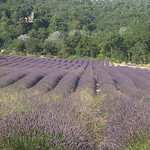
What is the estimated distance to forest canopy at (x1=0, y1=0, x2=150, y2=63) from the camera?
3519cm

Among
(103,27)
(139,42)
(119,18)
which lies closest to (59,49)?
(139,42)

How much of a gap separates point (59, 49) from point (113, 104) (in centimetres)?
4160

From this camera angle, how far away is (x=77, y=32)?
1978 inches

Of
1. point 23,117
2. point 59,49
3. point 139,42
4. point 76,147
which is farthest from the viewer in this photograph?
point 59,49

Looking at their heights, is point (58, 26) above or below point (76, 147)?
above

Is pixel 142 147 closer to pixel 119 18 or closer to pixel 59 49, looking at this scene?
pixel 59 49

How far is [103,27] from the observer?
62250 millimetres

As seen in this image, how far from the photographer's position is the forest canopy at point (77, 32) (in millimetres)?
35188

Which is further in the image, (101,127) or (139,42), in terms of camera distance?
(139,42)

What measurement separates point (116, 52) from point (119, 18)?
3379 cm

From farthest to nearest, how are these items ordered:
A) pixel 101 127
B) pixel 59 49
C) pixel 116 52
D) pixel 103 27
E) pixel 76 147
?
1. pixel 103 27
2. pixel 59 49
3. pixel 116 52
4. pixel 101 127
5. pixel 76 147

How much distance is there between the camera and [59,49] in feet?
148

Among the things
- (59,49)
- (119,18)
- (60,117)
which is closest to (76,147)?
(60,117)

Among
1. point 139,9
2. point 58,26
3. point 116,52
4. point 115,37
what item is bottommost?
point 116,52
